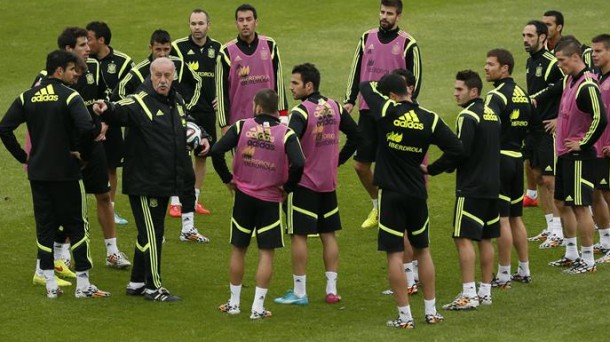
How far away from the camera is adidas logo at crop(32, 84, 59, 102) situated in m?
13.1

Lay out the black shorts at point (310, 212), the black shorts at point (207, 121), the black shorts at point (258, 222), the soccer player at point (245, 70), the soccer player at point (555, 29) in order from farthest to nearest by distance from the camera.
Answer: the black shorts at point (207, 121) → the soccer player at point (555, 29) → the soccer player at point (245, 70) → the black shorts at point (310, 212) → the black shorts at point (258, 222)

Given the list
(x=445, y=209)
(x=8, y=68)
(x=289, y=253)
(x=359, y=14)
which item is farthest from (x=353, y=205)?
(x=359, y=14)

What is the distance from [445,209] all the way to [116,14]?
15018 millimetres

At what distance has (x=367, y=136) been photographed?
54.1 ft

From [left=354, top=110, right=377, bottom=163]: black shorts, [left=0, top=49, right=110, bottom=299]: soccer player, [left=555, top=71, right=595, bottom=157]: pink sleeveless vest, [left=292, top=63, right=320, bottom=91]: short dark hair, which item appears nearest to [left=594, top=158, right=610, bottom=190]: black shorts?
[left=555, top=71, right=595, bottom=157]: pink sleeveless vest

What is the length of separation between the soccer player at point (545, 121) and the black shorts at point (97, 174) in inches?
222

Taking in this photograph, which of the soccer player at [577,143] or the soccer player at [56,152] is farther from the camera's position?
the soccer player at [577,143]

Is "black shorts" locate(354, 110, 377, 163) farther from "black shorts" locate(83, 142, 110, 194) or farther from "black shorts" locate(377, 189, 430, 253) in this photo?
"black shorts" locate(377, 189, 430, 253)

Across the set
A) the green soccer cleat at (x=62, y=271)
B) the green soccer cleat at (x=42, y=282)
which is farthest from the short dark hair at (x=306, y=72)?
the green soccer cleat at (x=62, y=271)

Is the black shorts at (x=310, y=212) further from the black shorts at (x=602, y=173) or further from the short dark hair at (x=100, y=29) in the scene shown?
the short dark hair at (x=100, y=29)

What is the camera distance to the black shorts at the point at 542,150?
16.3 m

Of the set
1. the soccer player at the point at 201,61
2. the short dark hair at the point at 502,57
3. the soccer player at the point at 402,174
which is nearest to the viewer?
the soccer player at the point at 402,174

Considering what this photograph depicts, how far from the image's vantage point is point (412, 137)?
12430mm

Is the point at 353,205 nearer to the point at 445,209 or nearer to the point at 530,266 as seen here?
the point at 445,209
